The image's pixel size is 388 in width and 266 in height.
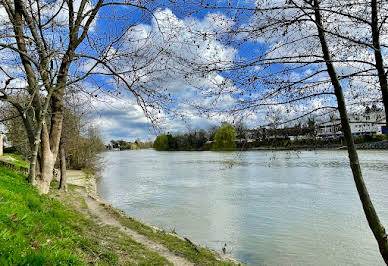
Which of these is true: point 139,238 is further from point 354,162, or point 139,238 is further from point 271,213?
point 271,213

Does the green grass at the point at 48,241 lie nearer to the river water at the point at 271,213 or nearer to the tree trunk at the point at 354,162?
the river water at the point at 271,213

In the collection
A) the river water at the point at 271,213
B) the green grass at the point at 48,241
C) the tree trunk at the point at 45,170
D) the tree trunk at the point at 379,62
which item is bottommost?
the river water at the point at 271,213

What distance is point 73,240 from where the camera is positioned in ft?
17.0

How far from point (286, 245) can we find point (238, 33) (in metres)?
7.83

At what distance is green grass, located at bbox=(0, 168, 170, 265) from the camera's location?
3.10 meters

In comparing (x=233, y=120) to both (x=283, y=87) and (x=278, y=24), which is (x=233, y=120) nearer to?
(x=283, y=87)

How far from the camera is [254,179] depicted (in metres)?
24.3

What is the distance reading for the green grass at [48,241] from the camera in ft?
10.2

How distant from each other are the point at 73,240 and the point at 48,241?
1207mm

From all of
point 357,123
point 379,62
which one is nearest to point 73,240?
point 357,123

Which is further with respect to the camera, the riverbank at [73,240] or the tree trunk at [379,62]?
the tree trunk at [379,62]

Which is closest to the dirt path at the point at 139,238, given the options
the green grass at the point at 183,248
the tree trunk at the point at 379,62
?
the green grass at the point at 183,248

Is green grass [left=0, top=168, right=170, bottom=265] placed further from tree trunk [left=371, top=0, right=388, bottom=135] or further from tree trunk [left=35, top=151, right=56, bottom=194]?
tree trunk [left=371, top=0, right=388, bottom=135]

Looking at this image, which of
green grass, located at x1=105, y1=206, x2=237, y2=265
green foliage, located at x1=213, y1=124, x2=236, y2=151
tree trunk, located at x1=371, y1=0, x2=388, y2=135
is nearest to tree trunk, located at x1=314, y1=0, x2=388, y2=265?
tree trunk, located at x1=371, y1=0, x2=388, y2=135
